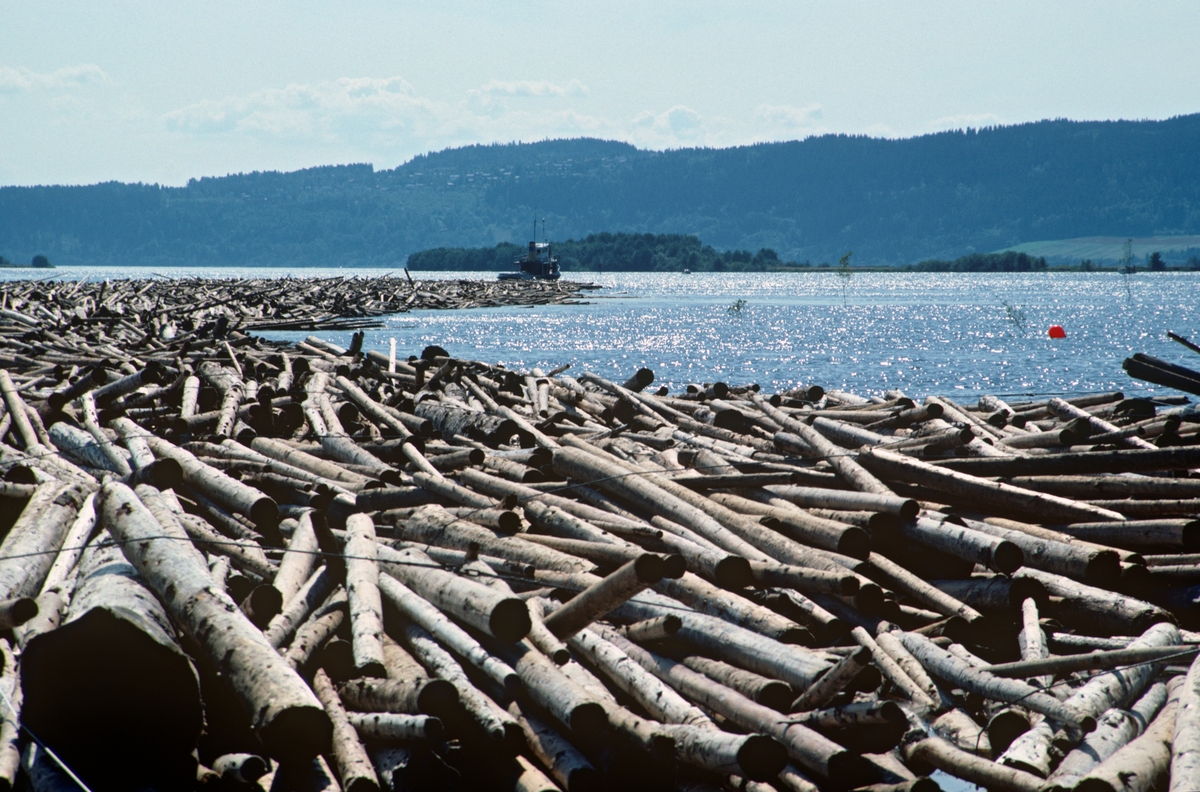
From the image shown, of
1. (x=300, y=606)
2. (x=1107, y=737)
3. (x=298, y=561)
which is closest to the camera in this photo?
(x=1107, y=737)

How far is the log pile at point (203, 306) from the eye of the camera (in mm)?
29562

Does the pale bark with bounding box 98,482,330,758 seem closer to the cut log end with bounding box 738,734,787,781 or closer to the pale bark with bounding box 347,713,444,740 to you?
the pale bark with bounding box 347,713,444,740

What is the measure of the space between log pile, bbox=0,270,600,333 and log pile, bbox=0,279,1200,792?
1546 centimetres

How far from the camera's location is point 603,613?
568 cm

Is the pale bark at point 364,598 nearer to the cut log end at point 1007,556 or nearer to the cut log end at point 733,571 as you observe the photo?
the cut log end at point 733,571

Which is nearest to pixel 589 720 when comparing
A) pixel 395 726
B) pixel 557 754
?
pixel 557 754

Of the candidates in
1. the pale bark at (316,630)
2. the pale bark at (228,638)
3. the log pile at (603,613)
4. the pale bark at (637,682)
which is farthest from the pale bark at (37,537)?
the pale bark at (637,682)

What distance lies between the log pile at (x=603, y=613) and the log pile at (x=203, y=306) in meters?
15.5

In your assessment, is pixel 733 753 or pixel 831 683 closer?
pixel 733 753

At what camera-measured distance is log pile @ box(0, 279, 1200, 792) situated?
4652 mm

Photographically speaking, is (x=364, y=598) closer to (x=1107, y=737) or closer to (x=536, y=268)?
(x=1107, y=737)

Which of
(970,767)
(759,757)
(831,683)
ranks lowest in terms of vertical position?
(970,767)

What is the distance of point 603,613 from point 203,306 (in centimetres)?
4514

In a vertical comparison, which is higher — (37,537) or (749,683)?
(37,537)
